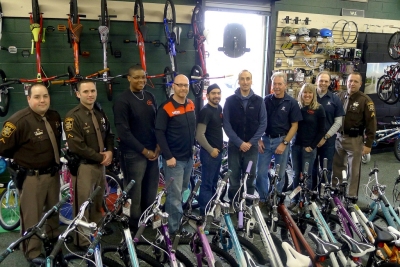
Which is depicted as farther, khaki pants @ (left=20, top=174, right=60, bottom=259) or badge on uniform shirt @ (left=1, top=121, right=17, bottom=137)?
khaki pants @ (left=20, top=174, right=60, bottom=259)

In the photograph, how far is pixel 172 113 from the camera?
3311 millimetres

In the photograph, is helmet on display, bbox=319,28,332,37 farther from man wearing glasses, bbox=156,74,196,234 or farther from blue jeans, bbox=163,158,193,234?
blue jeans, bbox=163,158,193,234

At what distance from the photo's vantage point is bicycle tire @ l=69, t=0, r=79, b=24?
4.12 meters

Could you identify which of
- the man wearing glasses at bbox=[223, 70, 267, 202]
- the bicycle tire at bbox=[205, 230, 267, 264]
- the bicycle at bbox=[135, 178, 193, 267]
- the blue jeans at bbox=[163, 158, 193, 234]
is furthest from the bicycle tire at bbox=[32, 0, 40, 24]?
the bicycle tire at bbox=[205, 230, 267, 264]

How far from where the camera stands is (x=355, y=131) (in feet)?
14.3

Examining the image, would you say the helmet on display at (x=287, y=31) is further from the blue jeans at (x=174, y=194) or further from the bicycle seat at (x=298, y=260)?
the bicycle seat at (x=298, y=260)

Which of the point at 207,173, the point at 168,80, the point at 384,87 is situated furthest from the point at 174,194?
the point at 384,87

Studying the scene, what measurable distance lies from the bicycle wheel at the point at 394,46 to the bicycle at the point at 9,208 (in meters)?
7.55

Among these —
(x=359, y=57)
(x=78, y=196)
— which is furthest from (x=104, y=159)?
(x=359, y=57)

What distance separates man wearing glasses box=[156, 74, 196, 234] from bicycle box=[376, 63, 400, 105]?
5699 millimetres

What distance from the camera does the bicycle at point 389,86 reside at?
7.32 metres

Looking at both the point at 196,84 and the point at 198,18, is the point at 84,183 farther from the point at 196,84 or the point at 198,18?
the point at 198,18

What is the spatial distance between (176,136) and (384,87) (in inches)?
235

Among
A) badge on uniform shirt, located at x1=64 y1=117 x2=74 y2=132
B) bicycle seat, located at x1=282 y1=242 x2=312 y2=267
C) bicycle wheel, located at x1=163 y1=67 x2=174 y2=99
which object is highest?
bicycle wheel, located at x1=163 y1=67 x2=174 y2=99
